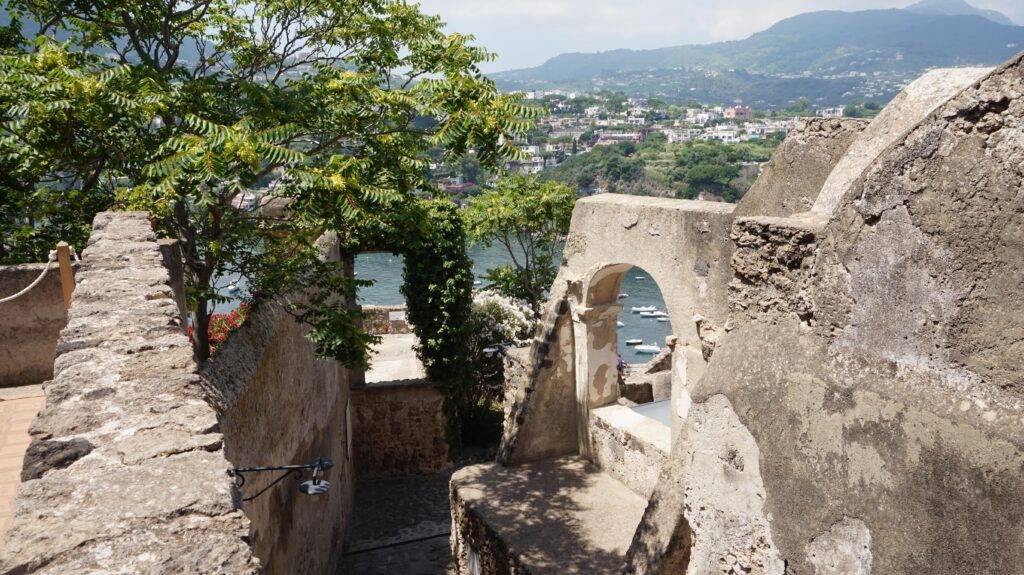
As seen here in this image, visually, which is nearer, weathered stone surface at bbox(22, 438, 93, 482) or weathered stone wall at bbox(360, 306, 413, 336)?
weathered stone surface at bbox(22, 438, 93, 482)

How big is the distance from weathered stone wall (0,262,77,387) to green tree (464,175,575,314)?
9467mm

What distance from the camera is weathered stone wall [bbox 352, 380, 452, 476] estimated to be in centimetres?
1335

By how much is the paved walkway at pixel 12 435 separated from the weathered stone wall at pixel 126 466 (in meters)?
0.67

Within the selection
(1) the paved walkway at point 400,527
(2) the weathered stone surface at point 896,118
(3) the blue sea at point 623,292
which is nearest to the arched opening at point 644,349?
(3) the blue sea at point 623,292

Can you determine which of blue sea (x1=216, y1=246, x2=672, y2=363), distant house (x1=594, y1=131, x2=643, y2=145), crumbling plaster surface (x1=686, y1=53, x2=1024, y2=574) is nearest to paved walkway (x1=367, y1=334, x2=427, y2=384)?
crumbling plaster surface (x1=686, y1=53, x2=1024, y2=574)

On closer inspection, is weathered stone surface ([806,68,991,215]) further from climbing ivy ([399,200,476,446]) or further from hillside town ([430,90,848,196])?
hillside town ([430,90,848,196])

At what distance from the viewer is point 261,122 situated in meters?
6.70

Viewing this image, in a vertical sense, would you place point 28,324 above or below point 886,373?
below

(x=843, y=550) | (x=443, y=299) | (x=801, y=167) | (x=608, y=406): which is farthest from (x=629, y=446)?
(x=843, y=550)

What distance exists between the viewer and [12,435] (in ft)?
15.4

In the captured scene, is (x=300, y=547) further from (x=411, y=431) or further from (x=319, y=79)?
(x=411, y=431)

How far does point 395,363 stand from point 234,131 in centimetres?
1061

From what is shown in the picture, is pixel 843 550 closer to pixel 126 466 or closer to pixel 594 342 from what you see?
pixel 126 466

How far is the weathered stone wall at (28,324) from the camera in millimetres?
5797
